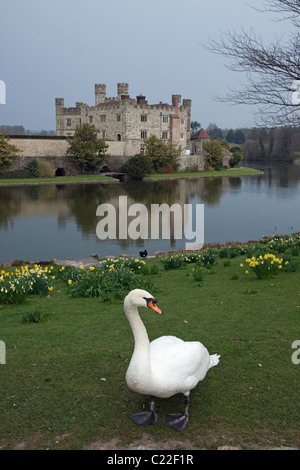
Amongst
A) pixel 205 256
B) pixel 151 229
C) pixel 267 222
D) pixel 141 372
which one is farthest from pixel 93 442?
pixel 267 222

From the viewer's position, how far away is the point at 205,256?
1117 cm

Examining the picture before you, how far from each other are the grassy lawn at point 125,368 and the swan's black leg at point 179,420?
63 mm

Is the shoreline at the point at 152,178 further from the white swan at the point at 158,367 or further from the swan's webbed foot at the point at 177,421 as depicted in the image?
the swan's webbed foot at the point at 177,421

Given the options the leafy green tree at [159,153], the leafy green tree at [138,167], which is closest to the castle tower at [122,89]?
the leafy green tree at [159,153]

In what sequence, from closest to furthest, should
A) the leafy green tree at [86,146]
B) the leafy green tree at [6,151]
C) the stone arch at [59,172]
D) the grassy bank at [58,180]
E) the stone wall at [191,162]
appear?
the grassy bank at [58,180] → the leafy green tree at [6,151] → the leafy green tree at [86,146] → the stone arch at [59,172] → the stone wall at [191,162]

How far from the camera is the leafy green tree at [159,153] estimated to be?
54.9m

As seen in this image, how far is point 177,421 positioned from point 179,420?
21 millimetres

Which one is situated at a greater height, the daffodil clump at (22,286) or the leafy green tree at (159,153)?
the leafy green tree at (159,153)

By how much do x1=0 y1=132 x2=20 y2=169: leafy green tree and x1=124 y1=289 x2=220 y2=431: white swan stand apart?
44.6 meters

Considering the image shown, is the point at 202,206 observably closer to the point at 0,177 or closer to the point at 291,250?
the point at 291,250

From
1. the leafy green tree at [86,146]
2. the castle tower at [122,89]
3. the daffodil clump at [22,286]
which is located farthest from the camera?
the castle tower at [122,89]

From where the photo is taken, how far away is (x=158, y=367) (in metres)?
3.95

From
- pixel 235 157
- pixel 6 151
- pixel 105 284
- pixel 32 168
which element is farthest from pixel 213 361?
pixel 235 157

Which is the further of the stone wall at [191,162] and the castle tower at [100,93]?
the castle tower at [100,93]
